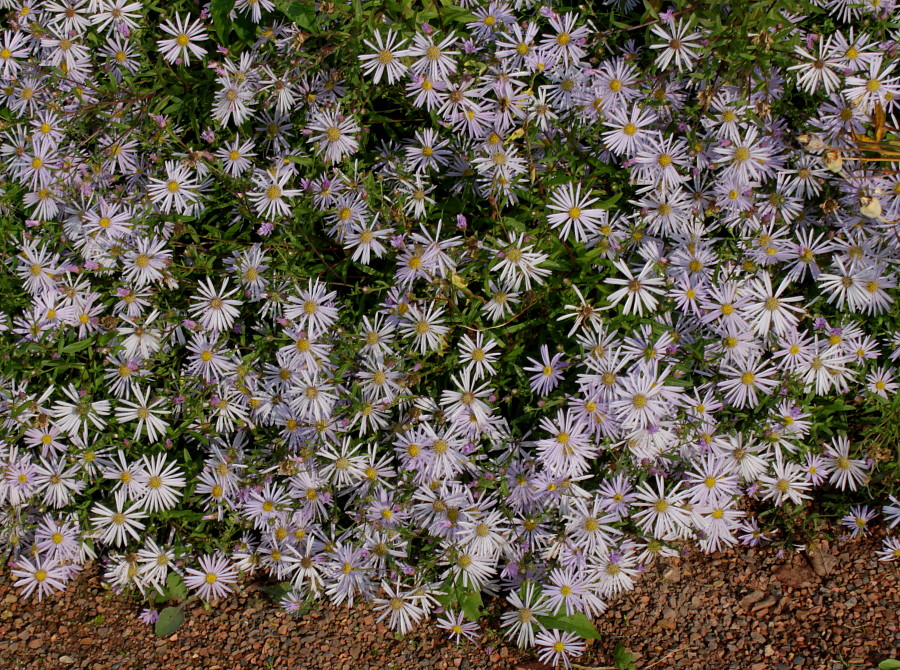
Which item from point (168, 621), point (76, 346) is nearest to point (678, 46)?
point (76, 346)

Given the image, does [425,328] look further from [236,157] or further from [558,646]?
[558,646]

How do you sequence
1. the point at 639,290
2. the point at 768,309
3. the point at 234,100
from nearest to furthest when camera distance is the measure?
the point at 639,290
the point at 768,309
the point at 234,100

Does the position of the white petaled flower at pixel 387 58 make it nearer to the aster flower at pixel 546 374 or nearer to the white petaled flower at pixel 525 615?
the aster flower at pixel 546 374

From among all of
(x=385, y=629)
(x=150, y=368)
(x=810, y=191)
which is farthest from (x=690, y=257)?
(x=150, y=368)

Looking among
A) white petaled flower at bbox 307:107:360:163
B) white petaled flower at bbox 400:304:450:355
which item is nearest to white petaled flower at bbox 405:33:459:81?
white petaled flower at bbox 307:107:360:163

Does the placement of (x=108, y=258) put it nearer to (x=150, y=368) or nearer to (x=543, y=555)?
(x=150, y=368)

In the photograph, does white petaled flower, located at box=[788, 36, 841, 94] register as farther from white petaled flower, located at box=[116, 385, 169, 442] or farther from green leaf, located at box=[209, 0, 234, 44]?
white petaled flower, located at box=[116, 385, 169, 442]
